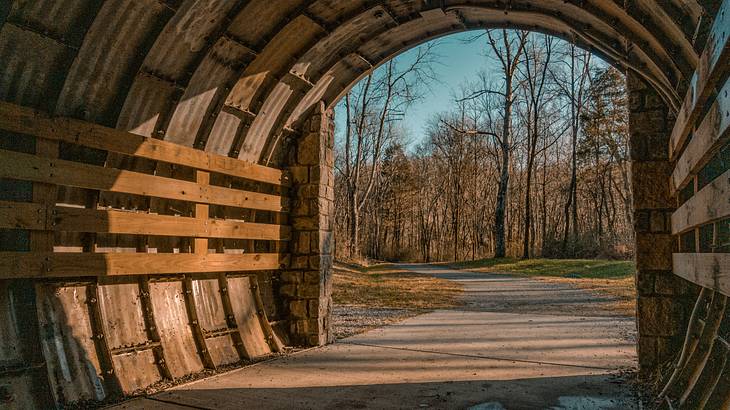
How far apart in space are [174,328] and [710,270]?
483 cm

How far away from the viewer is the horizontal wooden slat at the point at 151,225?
4359 millimetres

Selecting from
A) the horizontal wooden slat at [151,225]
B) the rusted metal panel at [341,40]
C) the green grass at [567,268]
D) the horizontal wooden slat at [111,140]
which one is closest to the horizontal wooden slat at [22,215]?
the horizontal wooden slat at [151,225]

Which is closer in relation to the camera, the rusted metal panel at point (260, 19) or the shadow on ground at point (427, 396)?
the shadow on ground at point (427, 396)

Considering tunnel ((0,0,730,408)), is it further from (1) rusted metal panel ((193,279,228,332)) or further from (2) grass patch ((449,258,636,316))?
(2) grass patch ((449,258,636,316))

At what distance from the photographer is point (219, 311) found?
6.16m

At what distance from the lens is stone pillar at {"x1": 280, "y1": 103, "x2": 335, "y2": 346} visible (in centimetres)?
717

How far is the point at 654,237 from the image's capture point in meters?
5.17

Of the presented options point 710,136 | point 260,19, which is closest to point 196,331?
point 260,19

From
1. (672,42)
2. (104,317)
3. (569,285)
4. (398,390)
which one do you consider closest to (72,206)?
(104,317)

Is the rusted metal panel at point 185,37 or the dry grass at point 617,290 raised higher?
A: the rusted metal panel at point 185,37

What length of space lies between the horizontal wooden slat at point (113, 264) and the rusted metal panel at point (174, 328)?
0.28 metres

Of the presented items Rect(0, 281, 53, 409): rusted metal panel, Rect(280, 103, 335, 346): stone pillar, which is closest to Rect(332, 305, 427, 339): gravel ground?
Rect(280, 103, 335, 346): stone pillar

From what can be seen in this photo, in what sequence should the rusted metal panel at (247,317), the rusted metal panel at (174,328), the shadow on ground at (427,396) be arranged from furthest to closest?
the rusted metal panel at (247,317), the rusted metal panel at (174,328), the shadow on ground at (427,396)

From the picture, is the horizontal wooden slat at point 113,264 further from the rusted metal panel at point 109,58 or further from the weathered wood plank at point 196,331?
the rusted metal panel at point 109,58
